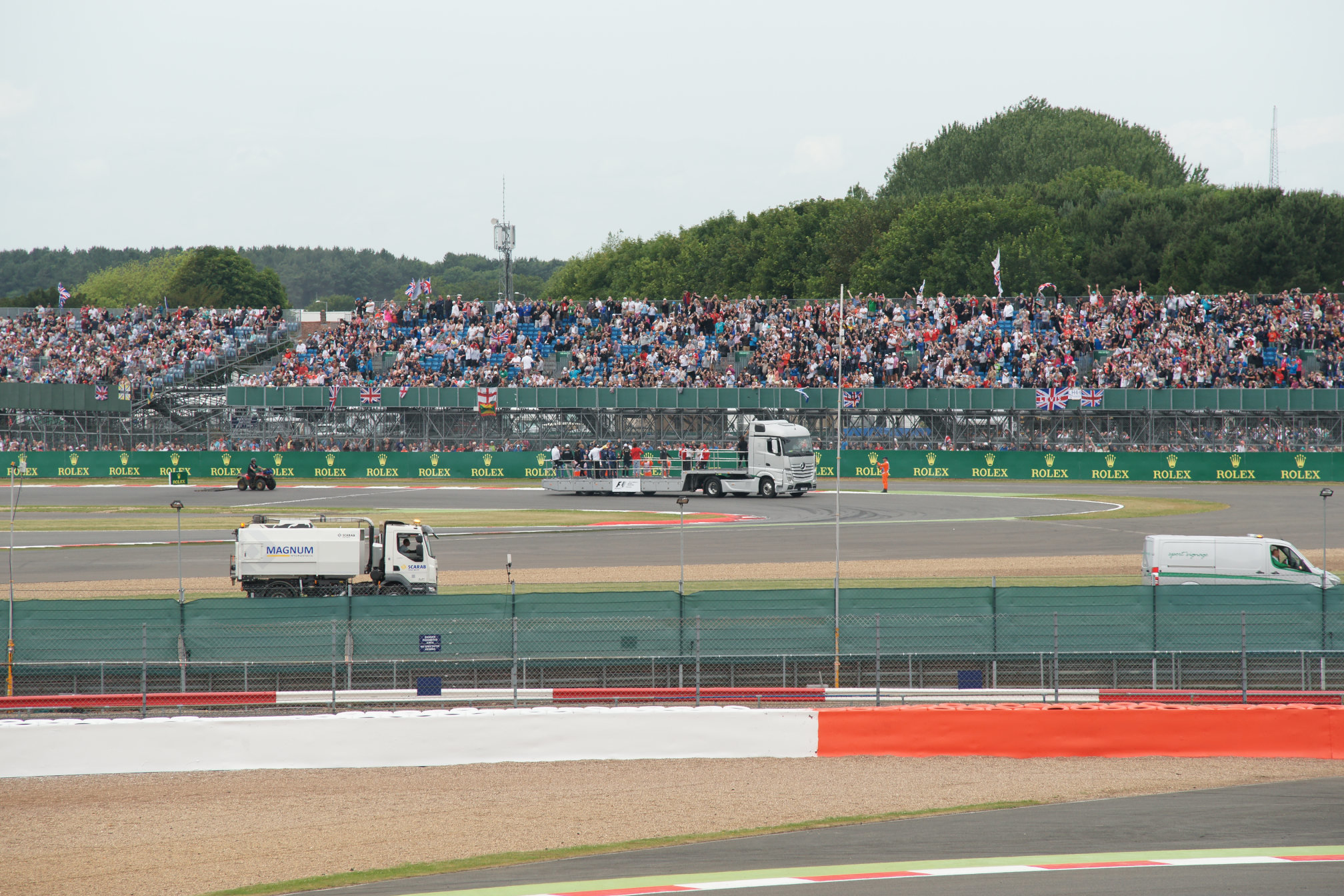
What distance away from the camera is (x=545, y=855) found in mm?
11391

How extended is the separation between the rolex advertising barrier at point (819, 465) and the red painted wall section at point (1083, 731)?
123ft

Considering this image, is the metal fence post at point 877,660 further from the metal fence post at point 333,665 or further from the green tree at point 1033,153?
the green tree at point 1033,153

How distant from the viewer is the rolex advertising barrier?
5203cm

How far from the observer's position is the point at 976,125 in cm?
12038

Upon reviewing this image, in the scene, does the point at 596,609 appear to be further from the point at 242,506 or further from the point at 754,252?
the point at 754,252

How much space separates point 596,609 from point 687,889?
7.18m

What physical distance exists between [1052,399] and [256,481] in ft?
110

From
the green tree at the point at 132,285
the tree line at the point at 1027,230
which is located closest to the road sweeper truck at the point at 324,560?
the tree line at the point at 1027,230

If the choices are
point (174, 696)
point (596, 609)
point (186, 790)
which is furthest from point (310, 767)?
point (596, 609)

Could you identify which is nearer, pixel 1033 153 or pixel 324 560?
pixel 324 560

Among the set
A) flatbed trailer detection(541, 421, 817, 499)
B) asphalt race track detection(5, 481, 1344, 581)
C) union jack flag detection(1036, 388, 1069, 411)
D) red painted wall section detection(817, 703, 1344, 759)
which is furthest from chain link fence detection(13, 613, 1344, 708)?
union jack flag detection(1036, 388, 1069, 411)

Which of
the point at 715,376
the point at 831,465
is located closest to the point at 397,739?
the point at 831,465

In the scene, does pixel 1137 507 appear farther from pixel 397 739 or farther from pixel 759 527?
pixel 397 739

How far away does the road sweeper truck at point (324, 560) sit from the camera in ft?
72.3
